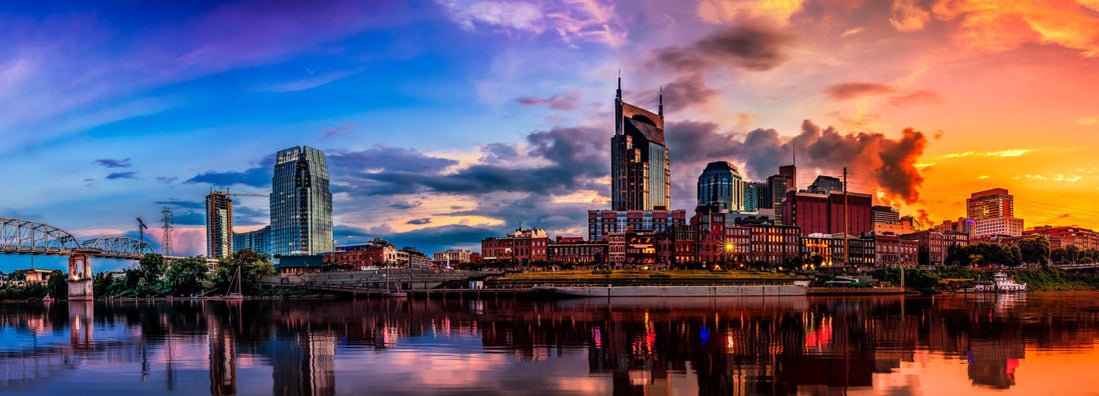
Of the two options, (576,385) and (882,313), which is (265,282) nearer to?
(882,313)

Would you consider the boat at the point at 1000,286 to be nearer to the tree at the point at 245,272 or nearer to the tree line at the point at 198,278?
the tree at the point at 245,272

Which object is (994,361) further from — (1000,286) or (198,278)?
(198,278)

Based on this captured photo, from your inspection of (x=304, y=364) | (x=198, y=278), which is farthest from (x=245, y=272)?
(x=304, y=364)

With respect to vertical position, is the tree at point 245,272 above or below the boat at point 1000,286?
above

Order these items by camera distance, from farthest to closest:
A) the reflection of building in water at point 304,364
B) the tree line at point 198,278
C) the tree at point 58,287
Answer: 1. the tree at point 58,287
2. the tree line at point 198,278
3. the reflection of building in water at point 304,364

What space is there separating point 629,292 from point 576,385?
95.1 metres

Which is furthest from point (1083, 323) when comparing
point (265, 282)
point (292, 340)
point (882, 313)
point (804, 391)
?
point (265, 282)

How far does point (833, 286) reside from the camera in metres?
152

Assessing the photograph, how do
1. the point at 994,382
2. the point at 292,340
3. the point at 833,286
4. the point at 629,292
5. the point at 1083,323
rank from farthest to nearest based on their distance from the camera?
the point at 833,286, the point at 629,292, the point at 1083,323, the point at 292,340, the point at 994,382

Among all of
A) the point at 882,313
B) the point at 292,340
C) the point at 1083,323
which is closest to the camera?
the point at 292,340

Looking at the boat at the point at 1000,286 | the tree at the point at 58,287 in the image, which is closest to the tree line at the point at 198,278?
the tree at the point at 58,287

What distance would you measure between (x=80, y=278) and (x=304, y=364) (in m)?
159

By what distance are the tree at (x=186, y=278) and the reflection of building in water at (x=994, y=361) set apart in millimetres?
152227

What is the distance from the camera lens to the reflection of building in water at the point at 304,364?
119 feet
